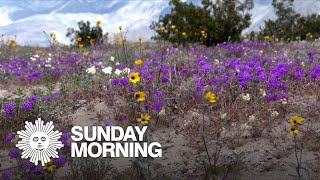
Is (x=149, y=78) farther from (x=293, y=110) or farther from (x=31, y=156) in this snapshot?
(x=31, y=156)

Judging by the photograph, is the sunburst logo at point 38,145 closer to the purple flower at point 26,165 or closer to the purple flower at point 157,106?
the purple flower at point 26,165

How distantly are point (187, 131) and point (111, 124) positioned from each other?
3.57ft

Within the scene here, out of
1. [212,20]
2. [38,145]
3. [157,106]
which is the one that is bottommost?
[38,145]

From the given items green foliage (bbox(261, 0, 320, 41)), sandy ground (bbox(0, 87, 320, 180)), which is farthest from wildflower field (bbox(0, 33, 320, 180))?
green foliage (bbox(261, 0, 320, 41))

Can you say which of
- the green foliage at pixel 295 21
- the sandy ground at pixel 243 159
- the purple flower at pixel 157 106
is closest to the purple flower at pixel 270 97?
the sandy ground at pixel 243 159

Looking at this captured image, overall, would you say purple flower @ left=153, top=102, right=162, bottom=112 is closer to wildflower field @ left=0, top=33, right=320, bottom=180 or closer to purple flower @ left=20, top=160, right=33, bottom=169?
wildflower field @ left=0, top=33, right=320, bottom=180

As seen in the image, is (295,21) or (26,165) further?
(295,21)

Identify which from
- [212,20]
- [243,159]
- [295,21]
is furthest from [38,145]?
[295,21]

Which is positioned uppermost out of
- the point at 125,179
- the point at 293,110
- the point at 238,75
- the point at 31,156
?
the point at 238,75

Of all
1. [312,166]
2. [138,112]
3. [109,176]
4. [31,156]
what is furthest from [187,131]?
[31,156]

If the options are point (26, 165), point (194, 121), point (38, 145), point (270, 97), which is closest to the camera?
point (26, 165)

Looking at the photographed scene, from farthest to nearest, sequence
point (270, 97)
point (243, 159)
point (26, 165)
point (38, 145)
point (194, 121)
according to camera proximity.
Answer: point (270, 97), point (194, 121), point (243, 159), point (38, 145), point (26, 165)

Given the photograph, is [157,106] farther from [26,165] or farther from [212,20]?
[212,20]

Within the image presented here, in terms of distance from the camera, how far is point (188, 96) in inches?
246
